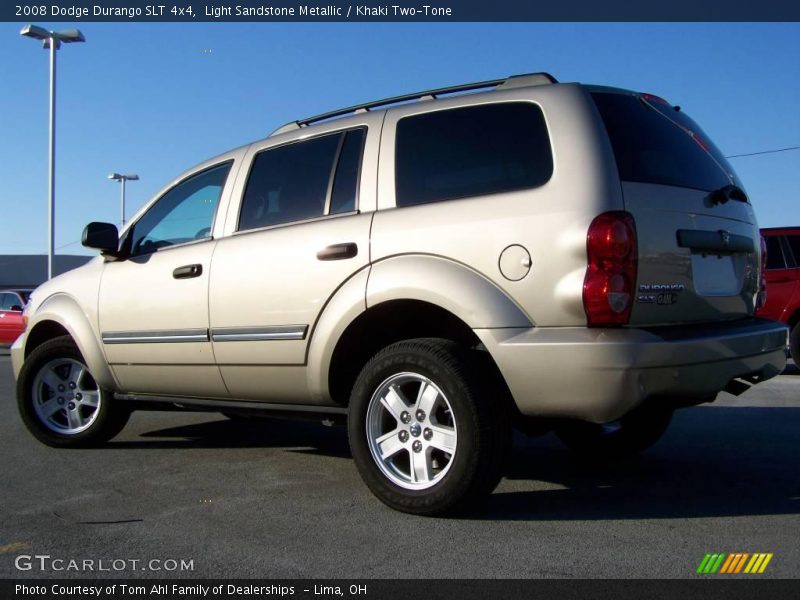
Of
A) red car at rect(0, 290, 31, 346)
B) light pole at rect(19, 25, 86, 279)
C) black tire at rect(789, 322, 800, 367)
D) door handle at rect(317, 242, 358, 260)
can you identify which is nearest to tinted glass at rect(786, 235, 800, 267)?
black tire at rect(789, 322, 800, 367)

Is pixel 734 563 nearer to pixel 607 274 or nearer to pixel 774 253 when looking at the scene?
pixel 607 274

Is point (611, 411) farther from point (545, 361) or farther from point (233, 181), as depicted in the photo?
point (233, 181)

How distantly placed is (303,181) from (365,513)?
1.87 m

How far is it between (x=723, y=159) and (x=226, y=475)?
3.31m

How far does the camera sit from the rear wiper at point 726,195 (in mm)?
3984

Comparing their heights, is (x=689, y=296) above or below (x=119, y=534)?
above

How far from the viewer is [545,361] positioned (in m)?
3.44

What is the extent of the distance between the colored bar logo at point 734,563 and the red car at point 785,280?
7.40m

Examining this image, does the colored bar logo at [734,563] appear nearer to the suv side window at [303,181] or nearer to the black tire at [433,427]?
the black tire at [433,427]

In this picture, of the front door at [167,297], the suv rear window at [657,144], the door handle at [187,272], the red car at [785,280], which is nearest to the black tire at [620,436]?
the suv rear window at [657,144]

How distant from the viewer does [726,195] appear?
13.3ft

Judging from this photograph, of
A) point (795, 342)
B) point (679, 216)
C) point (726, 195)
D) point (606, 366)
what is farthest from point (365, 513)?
point (795, 342)
